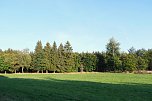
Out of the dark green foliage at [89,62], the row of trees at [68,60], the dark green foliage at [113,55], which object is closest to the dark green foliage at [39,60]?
the row of trees at [68,60]

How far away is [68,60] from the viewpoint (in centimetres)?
11681

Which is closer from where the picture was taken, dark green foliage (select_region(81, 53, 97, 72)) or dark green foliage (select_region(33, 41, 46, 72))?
dark green foliage (select_region(33, 41, 46, 72))

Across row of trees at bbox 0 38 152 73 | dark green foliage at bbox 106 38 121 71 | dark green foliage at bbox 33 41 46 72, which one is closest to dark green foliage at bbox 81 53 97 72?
row of trees at bbox 0 38 152 73

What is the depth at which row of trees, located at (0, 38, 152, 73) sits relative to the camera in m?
112

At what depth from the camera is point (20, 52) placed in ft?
389

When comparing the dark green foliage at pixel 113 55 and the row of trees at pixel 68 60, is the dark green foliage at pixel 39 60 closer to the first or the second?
the row of trees at pixel 68 60

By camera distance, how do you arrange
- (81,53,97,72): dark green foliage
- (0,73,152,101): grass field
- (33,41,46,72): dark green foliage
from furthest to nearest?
(81,53,97,72): dark green foliage → (33,41,46,72): dark green foliage → (0,73,152,101): grass field

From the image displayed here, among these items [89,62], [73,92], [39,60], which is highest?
[39,60]

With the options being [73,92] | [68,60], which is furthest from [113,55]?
[73,92]

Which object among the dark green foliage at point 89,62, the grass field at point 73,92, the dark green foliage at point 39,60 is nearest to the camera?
the grass field at point 73,92

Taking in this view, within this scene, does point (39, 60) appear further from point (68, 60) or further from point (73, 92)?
point (73, 92)

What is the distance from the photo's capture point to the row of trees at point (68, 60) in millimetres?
112188

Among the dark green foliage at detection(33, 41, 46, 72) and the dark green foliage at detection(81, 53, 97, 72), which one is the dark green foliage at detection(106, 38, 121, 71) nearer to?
the dark green foliage at detection(81, 53, 97, 72)

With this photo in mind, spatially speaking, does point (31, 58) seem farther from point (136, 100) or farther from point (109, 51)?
point (136, 100)
